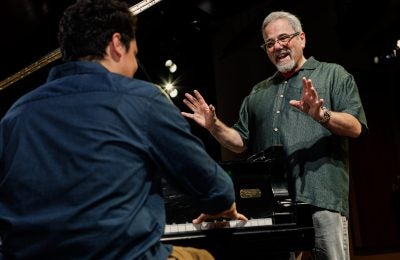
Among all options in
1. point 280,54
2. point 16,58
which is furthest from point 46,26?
point 280,54

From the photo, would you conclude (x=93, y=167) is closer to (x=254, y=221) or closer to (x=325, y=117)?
(x=254, y=221)

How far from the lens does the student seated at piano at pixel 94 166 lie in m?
1.26

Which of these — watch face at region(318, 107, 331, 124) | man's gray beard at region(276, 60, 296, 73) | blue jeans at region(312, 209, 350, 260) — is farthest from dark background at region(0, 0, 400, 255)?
blue jeans at region(312, 209, 350, 260)

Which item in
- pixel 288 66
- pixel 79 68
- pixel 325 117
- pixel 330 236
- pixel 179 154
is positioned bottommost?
pixel 330 236

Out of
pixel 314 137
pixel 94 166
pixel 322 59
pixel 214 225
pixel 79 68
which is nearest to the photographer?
pixel 94 166

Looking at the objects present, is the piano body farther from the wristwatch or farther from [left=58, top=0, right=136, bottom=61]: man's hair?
[left=58, top=0, right=136, bottom=61]: man's hair

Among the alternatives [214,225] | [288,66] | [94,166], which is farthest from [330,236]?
[94,166]

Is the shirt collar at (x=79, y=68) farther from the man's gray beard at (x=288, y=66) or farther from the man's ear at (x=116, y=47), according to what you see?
the man's gray beard at (x=288, y=66)

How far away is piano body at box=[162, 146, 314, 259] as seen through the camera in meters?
1.94

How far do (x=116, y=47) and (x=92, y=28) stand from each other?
0.09 m

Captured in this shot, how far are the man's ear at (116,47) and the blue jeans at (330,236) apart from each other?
1379 mm

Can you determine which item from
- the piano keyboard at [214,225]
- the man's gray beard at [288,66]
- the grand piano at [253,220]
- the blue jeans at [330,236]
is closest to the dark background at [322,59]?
the man's gray beard at [288,66]

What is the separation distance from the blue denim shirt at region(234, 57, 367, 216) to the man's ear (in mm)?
1304

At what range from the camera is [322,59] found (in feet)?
20.7
